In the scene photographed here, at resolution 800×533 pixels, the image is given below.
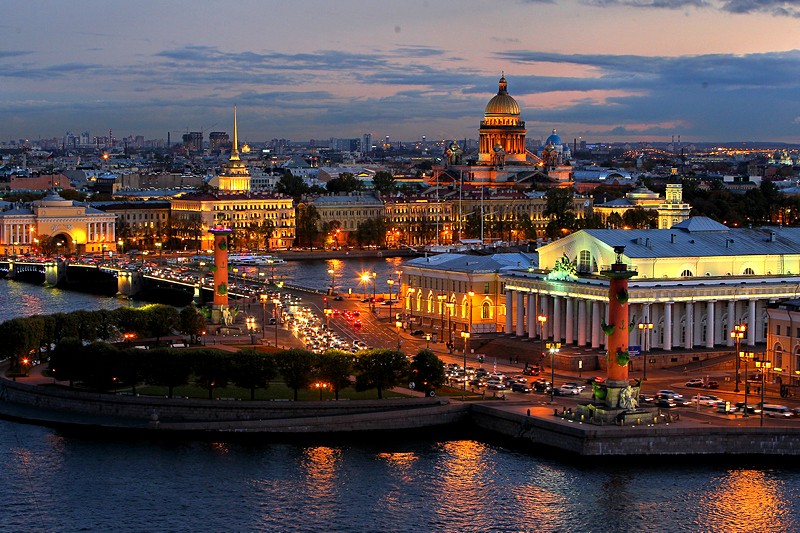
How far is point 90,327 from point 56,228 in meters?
46.1

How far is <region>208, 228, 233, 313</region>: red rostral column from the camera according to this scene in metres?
47.2

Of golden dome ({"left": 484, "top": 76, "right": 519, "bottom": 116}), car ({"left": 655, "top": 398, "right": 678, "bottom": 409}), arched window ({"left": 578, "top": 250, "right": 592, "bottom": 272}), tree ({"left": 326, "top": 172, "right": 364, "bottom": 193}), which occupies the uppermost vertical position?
golden dome ({"left": 484, "top": 76, "right": 519, "bottom": 116})

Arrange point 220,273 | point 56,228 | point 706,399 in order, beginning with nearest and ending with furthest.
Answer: point 706,399
point 220,273
point 56,228

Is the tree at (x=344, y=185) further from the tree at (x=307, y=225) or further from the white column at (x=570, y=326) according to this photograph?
the white column at (x=570, y=326)

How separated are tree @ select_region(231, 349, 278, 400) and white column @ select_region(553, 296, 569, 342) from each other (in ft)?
28.6

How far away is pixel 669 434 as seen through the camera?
2889 centimetres

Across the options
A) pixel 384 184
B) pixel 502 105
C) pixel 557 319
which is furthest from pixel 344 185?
pixel 557 319

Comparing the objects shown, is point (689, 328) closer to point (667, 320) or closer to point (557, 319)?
point (667, 320)

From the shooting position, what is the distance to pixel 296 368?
32969 mm

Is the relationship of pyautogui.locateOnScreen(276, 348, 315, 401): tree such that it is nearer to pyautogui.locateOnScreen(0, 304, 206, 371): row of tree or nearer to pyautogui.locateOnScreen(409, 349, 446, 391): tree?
pyautogui.locateOnScreen(409, 349, 446, 391): tree

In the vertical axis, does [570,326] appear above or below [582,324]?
below

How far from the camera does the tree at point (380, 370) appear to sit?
33.0 metres

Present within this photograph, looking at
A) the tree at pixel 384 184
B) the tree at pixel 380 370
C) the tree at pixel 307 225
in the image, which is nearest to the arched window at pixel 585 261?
the tree at pixel 380 370

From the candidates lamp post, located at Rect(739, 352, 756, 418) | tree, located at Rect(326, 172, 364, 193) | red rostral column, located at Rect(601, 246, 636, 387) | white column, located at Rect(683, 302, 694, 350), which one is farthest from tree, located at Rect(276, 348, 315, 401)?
tree, located at Rect(326, 172, 364, 193)
